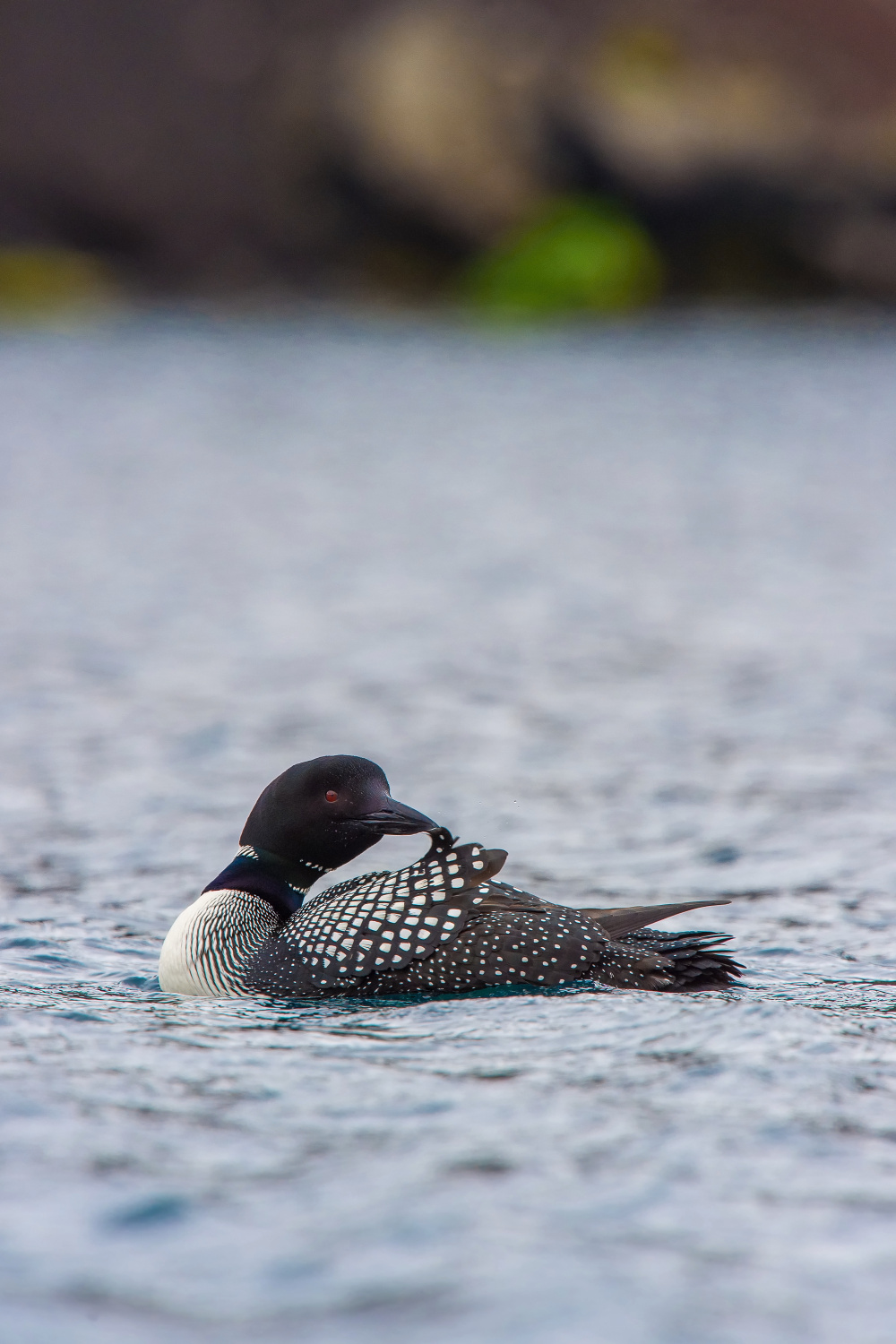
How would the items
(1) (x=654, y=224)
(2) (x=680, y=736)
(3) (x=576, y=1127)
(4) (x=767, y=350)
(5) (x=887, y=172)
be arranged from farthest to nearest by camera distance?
(1) (x=654, y=224) → (5) (x=887, y=172) → (4) (x=767, y=350) → (2) (x=680, y=736) → (3) (x=576, y=1127)

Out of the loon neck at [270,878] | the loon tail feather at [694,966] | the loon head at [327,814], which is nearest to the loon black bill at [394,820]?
the loon head at [327,814]

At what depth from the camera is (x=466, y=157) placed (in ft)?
105

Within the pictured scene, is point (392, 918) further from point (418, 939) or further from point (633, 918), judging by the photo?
point (633, 918)

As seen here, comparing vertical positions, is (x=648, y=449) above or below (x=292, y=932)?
above

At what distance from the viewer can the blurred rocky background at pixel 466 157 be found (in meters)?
30.8

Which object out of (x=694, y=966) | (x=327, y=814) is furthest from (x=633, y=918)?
(x=327, y=814)

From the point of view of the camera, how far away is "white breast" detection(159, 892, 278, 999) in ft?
16.6

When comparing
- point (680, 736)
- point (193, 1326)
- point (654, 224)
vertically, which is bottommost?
point (193, 1326)

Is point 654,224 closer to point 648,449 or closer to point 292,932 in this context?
point 648,449

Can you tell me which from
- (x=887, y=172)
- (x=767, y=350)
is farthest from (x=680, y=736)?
(x=887, y=172)

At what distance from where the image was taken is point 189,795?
766cm

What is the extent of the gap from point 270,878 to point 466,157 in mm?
28325

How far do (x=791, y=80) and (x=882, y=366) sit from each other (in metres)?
8.87

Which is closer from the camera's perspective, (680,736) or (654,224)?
(680,736)
